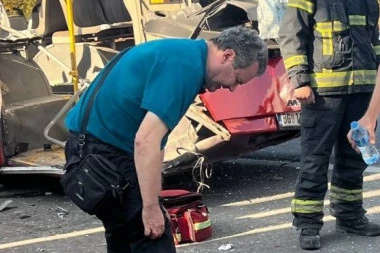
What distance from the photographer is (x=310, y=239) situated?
5.07 m

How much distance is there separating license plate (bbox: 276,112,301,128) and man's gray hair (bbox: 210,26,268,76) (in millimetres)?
2780

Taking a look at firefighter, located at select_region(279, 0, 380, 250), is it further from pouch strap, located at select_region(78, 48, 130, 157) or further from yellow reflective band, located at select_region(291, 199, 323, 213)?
pouch strap, located at select_region(78, 48, 130, 157)

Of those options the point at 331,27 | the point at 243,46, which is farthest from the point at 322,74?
the point at 243,46

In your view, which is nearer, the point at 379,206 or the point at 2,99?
the point at 379,206

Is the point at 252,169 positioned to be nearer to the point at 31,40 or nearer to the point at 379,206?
the point at 379,206

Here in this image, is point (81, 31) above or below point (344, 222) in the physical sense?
above

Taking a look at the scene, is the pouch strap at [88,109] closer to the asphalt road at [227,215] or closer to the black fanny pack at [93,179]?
the black fanny pack at [93,179]

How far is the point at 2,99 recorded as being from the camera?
723 cm

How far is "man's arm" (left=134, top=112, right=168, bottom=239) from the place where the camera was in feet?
10.6

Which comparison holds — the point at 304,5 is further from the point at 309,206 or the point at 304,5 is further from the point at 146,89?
the point at 146,89

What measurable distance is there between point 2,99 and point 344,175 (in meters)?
3.31

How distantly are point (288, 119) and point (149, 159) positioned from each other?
3.06 m

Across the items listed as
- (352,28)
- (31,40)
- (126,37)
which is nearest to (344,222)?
(352,28)

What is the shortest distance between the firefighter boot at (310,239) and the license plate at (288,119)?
124 centimetres
